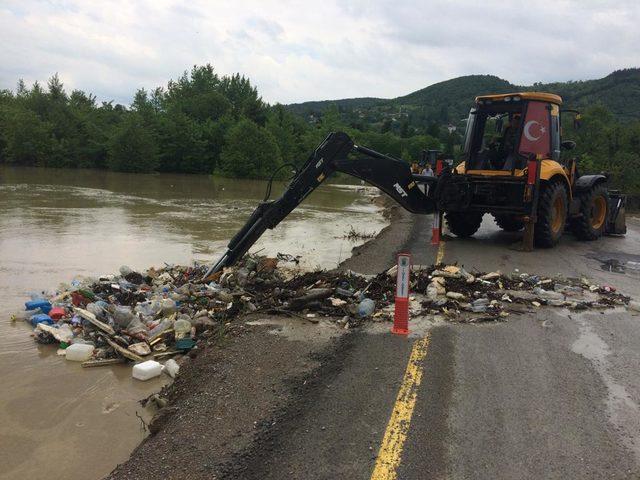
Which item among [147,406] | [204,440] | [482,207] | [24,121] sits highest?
[24,121]

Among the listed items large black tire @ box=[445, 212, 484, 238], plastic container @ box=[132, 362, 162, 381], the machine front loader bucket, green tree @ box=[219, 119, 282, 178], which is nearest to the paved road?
plastic container @ box=[132, 362, 162, 381]

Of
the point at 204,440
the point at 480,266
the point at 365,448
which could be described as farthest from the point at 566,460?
the point at 480,266

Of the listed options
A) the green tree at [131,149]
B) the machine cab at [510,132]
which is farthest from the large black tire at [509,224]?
the green tree at [131,149]

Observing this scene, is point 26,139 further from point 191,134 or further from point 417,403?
point 417,403

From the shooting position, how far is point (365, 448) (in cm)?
349

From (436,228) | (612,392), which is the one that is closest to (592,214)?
(436,228)

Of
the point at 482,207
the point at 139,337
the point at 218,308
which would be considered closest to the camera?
the point at 139,337

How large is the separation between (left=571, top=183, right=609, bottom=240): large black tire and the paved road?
681cm

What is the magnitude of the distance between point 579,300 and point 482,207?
4.30 m

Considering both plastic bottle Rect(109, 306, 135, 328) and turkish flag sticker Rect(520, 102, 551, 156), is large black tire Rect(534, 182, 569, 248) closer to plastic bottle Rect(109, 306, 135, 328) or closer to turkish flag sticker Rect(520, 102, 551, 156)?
turkish flag sticker Rect(520, 102, 551, 156)

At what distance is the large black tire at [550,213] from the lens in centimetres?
1079

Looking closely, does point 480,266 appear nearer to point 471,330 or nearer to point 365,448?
point 471,330

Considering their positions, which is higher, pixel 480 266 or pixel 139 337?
pixel 480 266

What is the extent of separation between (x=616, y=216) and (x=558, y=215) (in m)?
3.82
